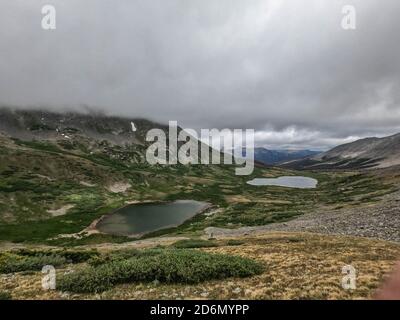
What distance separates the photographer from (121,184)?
188m

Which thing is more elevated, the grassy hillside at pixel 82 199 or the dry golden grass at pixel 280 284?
the dry golden grass at pixel 280 284

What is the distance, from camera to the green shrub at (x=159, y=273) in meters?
19.2

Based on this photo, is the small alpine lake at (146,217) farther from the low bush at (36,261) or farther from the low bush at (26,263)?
the low bush at (26,263)

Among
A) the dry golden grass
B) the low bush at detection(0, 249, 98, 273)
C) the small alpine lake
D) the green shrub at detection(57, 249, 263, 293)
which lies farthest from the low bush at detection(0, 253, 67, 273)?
the small alpine lake

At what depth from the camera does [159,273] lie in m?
20.2

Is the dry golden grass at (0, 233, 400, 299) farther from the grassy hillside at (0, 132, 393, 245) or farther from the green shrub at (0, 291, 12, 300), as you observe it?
the grassy hillside at (0, 132, 393, 245)

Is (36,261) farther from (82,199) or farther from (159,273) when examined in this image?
(82,199)

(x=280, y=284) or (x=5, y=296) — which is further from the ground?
(x=280, y=284)

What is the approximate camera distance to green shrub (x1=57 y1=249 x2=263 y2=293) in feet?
63.2

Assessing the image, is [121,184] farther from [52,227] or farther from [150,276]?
[150,276]

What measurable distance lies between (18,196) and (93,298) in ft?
427

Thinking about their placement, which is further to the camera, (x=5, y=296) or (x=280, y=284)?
(x=5, y=296)

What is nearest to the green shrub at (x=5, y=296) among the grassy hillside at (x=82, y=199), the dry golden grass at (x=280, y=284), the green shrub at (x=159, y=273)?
the dry golden grass at (x=280, y=284)

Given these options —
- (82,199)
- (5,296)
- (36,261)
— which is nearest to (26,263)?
(36,261)
